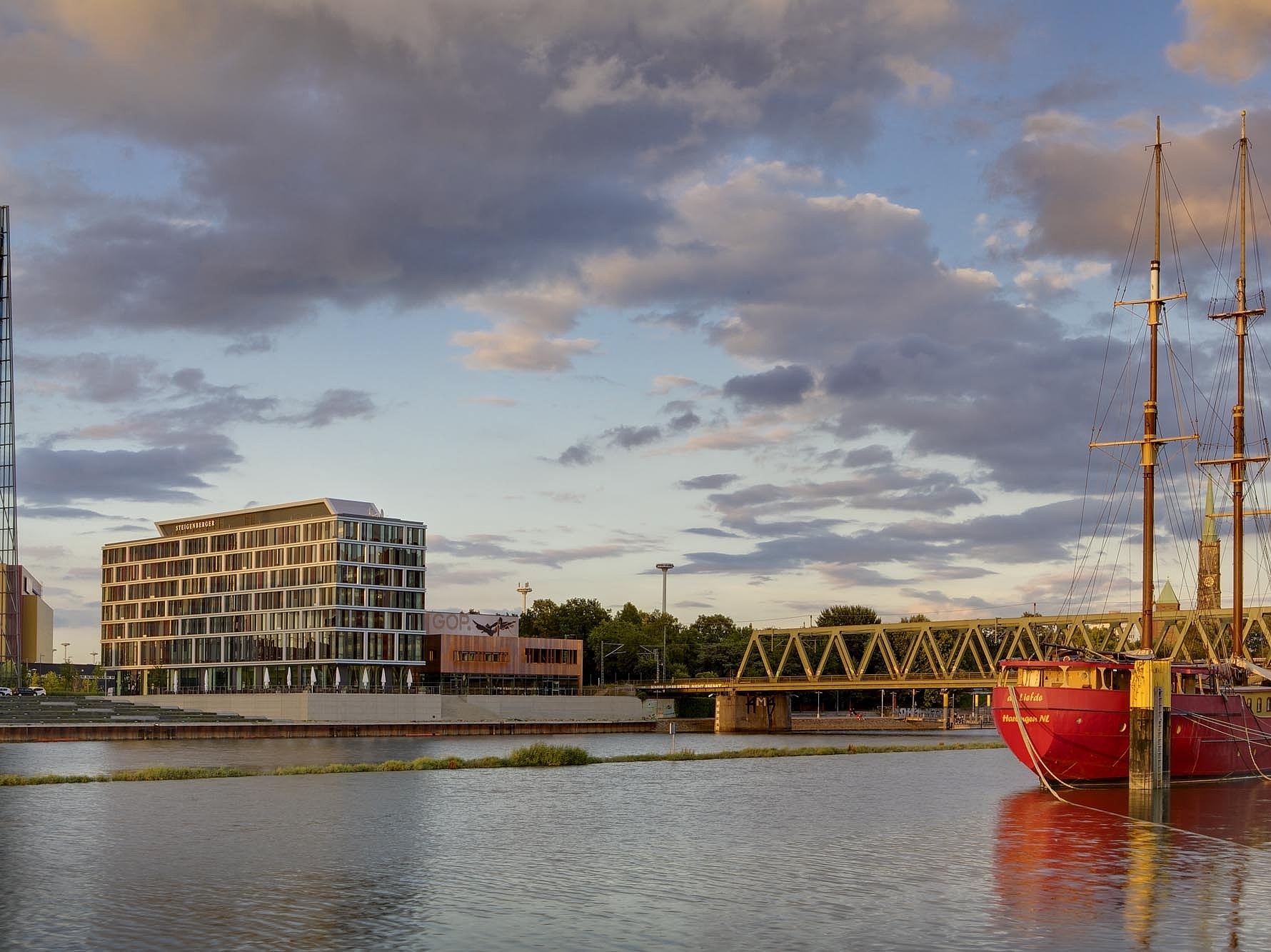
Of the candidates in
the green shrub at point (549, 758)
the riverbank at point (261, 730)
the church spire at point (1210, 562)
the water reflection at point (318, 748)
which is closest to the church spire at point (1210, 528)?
the church spire at point (1210, 562)

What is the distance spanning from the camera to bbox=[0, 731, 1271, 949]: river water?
2762cm

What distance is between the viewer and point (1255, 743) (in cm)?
7206

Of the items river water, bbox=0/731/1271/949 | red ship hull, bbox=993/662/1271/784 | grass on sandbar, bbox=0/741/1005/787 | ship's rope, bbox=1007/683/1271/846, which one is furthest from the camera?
grass on sandbar, bbox=0/741/1005/787

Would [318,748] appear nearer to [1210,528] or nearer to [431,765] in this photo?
[431,765]

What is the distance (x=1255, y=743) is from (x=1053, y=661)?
14326 millimetres

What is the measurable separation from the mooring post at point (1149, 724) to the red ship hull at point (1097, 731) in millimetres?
4446

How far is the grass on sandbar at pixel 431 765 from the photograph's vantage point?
70000 millimetres

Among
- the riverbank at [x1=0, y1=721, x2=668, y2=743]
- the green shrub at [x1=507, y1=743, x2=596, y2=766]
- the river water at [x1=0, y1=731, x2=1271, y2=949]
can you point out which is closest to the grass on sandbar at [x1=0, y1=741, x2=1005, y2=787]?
the green shrub at [x1=507, y1=743, x2=596, y2=766]

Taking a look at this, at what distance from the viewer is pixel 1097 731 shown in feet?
209

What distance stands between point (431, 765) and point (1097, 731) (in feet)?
121

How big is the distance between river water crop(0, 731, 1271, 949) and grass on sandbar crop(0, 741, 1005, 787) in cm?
260

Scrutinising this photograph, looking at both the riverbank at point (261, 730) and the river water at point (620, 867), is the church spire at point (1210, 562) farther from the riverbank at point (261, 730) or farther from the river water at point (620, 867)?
the river water at point (620, 867)

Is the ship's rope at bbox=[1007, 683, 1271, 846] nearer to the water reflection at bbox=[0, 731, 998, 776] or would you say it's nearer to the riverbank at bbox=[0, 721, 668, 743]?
the water reflection at bbox=[0, 731, 998, 776]

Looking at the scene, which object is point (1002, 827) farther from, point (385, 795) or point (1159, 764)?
point (385, 795)
